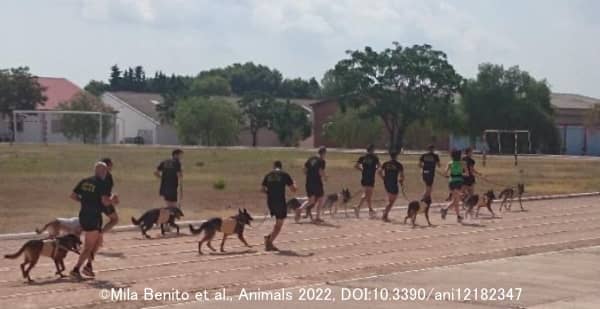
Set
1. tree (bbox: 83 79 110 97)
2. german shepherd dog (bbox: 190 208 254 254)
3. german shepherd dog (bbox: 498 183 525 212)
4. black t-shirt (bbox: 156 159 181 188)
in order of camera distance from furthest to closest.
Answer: tree (bbox: 83 79 110 97) < german shepherd dog (bbox: 498 183 525 212) < black t-shirt (bbox: 156 159 181 188) < german shepherd dog (bbox: 190 208 254 254)

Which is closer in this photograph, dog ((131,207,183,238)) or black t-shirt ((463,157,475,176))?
dog ((131,207,183,238))

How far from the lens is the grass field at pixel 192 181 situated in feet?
85.8

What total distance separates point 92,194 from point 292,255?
13.4 feet

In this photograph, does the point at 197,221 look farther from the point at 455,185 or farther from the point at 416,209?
the point at 455,185

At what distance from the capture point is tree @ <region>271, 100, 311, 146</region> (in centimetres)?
10175

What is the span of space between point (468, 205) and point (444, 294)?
11863mm

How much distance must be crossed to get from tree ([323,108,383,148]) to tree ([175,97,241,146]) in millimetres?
9443

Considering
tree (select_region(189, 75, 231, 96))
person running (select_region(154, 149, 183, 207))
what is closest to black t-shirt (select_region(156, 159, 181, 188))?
person running (select_region(154, 149, 183, 207))

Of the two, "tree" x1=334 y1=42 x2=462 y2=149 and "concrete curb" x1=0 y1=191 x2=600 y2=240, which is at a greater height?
"tree" x1=334 y1=42 x2=462 y2=149

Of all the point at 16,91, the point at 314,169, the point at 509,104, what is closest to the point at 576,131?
the point at 509,104

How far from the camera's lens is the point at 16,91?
320ft

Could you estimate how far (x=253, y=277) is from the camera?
14.5 meters

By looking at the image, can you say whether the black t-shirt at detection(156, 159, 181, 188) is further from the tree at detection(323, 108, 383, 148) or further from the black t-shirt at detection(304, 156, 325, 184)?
the tree at detection(323, 108, 383, 148)

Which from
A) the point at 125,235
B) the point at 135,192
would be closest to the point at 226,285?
the point at 125,235
